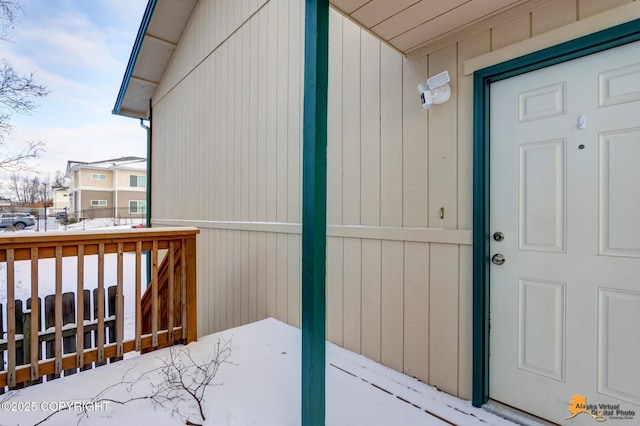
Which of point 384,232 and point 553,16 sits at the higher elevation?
point 553,16

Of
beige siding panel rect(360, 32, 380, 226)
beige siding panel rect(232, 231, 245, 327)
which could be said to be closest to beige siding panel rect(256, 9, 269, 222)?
beige siding panel rect(232, 231, 245, 327)

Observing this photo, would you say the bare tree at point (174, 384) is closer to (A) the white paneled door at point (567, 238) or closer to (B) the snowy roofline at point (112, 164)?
(A) the white paneled door at point (567, 238)

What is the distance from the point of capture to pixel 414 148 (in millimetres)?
1975

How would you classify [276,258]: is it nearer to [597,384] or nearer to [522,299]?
[522,299]

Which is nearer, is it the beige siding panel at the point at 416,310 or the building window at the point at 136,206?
the beige siding panel at the point at 416,310

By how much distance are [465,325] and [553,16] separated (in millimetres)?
1669

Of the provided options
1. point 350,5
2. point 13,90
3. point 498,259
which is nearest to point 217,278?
point 498,259

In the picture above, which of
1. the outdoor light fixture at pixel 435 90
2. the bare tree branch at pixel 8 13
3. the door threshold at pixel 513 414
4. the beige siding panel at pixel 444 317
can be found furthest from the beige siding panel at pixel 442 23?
→ the bare tree branch at pixel 8 13

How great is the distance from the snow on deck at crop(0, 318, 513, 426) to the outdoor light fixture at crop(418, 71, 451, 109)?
177cm

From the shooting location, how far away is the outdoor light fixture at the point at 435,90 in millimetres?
1775

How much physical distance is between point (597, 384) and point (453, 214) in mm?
1004

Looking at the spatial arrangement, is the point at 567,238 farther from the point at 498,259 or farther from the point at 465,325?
the point at 465,325

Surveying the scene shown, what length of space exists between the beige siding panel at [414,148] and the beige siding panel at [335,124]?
63 cm

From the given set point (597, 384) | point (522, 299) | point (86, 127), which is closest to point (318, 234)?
point (522, 299)
